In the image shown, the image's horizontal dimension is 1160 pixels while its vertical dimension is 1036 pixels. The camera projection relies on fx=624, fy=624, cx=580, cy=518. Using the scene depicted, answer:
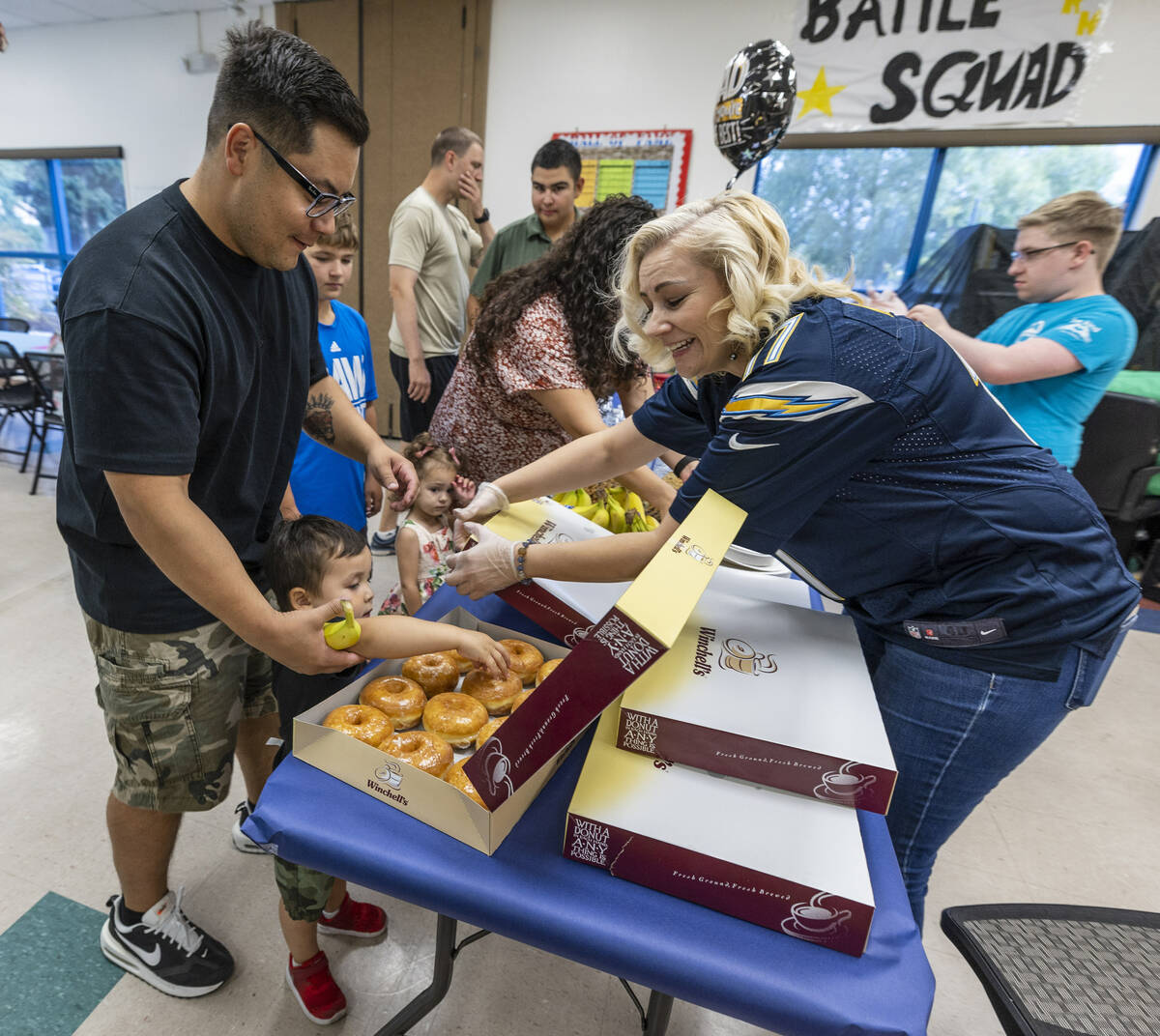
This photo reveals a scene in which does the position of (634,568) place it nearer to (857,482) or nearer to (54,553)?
(857,482)

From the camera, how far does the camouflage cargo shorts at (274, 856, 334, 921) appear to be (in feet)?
3.65

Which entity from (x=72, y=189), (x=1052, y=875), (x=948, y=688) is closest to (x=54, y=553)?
(x=948, y=688)

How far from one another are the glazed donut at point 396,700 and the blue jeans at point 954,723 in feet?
2.50

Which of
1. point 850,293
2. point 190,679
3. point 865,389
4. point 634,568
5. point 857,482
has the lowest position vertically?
point 190,679

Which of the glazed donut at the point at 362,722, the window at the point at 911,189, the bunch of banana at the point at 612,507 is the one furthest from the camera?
the window at the point at 911,189

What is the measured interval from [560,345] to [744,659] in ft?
3.23

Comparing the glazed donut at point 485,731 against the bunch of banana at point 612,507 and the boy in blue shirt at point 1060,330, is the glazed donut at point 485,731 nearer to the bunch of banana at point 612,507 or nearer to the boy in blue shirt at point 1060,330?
the bunch of banana at point 612,507

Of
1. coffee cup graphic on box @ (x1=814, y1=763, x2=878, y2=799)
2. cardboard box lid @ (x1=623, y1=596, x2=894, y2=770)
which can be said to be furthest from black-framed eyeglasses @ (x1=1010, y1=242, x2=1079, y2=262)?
coffee cup graphic on box @ (x1=814, y1=763, x2=878, y2=799)

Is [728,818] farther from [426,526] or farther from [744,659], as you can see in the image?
[426,526]

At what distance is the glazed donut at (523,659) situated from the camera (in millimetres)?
999

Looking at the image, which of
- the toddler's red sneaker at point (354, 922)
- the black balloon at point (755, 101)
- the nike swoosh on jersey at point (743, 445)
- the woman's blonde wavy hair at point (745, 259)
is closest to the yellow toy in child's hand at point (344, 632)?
the nike swoosh on jersey at point (743, 445)

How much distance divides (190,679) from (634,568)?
2.64ft

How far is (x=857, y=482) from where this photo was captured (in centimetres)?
93

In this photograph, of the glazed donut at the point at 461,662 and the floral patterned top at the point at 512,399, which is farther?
the floral patterned top at the point at 512,399
